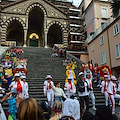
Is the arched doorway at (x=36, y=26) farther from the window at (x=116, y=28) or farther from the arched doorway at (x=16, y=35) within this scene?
the window at (x=116, y=28)

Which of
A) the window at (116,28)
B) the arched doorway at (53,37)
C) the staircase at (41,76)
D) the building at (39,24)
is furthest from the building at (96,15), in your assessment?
the staircase at (41,76)

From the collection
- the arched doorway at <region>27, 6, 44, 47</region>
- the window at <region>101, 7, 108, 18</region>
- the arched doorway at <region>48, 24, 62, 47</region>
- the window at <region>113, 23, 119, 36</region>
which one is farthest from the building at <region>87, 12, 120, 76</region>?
the arched doorway at <region>27, 6, 44, 47</region>

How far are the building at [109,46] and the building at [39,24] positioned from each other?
618 cm

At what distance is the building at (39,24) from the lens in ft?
84.7

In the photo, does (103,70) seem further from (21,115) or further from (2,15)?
(2,15)

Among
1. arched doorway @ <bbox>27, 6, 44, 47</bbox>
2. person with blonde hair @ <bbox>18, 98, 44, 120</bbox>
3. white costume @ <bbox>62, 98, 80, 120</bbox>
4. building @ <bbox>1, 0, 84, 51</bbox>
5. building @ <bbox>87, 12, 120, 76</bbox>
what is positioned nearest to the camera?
person with blonde hair @ <bbox>18, 98, 44, 120</bbox>

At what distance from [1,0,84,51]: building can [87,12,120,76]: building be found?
20.3ft

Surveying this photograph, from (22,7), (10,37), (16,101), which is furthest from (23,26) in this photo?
(16,101)

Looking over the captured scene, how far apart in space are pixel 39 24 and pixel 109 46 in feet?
62.0

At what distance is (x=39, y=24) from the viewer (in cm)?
3184

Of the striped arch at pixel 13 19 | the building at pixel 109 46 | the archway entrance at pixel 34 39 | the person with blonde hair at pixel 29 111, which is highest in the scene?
the striped arch at pixel 13 19

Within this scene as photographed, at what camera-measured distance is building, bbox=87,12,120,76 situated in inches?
659

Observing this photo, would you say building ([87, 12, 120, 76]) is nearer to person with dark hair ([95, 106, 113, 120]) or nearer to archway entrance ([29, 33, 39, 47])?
archway entrance ([29, 33, 39, 47])

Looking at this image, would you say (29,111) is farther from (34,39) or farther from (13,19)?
(34,39)
